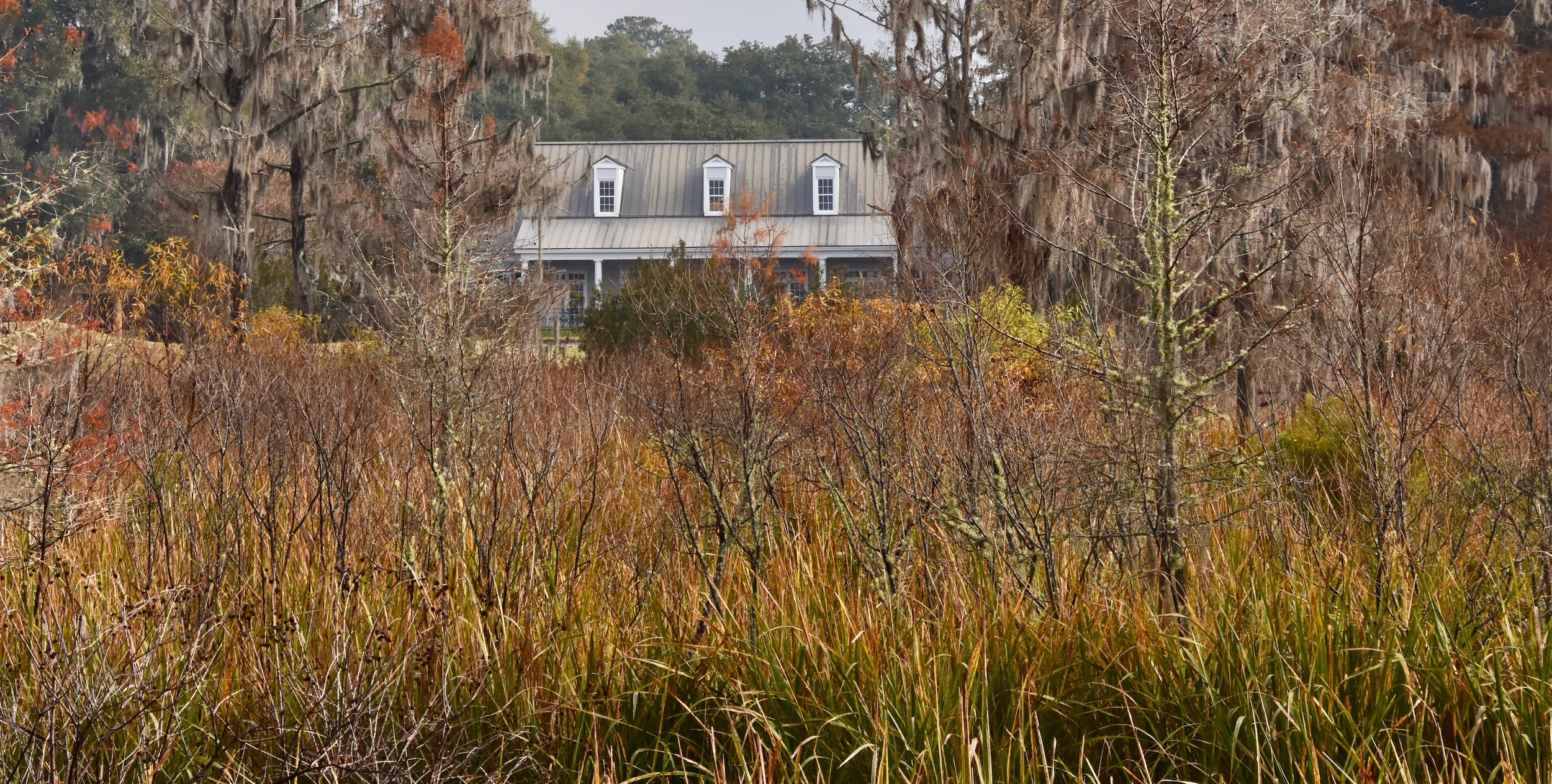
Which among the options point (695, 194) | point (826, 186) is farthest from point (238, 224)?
point (826, 186)

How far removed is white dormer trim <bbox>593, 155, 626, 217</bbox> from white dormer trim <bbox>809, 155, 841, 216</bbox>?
499 cm

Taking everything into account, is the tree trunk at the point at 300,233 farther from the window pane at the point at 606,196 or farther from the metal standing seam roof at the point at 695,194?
the window pane at the point at 606,196

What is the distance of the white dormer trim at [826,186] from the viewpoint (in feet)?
109

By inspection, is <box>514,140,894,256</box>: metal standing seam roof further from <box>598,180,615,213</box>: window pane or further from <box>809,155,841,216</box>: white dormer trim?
<box>598,180,615,213</box>: window pane

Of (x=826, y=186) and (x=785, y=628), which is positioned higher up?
(x=826, y=186)

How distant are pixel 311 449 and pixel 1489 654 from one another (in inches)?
271

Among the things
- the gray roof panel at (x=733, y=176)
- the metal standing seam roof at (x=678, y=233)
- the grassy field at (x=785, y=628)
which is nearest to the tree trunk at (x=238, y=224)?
the grassy field at (x=785, y=628)

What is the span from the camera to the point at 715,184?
33.5 m

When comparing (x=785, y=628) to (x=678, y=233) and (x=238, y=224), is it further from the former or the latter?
(x=678, y=233)

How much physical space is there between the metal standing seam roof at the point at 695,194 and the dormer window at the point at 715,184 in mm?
164

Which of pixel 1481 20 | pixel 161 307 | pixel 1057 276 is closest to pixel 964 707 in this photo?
pixel 1057 276

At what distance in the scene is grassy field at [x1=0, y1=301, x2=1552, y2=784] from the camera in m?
3.74

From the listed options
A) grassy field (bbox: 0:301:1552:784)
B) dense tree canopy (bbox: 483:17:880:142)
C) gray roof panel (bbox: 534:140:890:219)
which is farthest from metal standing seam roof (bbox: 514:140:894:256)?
grassy field (bbox: 0:301:1552:784)

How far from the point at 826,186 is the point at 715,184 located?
2881 millimetres
